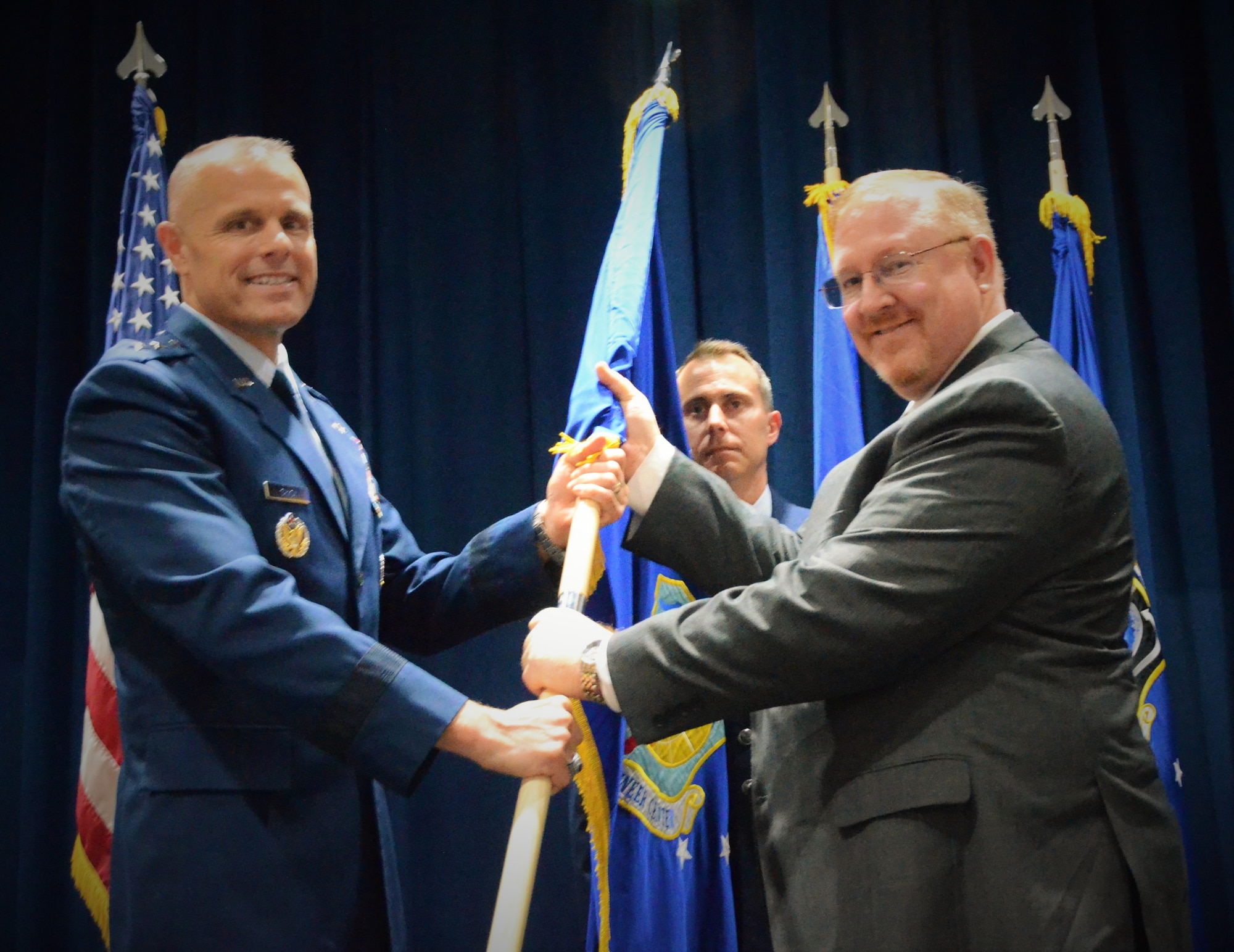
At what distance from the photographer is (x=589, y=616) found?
7.29ft

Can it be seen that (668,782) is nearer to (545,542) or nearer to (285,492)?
(545,542)

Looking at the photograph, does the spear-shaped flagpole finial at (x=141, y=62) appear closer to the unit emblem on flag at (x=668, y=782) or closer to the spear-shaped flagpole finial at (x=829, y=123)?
the spear-shaped flagpole finial at (x=829, y=123)

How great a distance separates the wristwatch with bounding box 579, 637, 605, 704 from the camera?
174 centimetres

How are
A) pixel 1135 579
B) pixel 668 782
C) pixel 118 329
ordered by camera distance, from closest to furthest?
pixel 668 782 → pixel 118 329 → pixel 1135 579

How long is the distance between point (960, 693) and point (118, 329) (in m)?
2.48

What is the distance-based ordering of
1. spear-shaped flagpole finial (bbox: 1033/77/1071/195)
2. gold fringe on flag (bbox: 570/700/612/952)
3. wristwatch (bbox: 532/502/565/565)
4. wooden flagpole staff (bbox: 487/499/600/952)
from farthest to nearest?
spear-shaped flagpole finial (bbox: 1033/77/1071/195)
wristwatch (bbox: 532/502/565/565)
gold fringe on flag (bbox: 570/700/612/952)
wooden flagpole staff (bbox: 487/499/600/952)

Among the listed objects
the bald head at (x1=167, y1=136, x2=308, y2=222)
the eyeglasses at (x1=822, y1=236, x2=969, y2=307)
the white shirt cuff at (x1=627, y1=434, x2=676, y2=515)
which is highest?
the bald head at (x1=167, y1=136, x2=308, y2=222)

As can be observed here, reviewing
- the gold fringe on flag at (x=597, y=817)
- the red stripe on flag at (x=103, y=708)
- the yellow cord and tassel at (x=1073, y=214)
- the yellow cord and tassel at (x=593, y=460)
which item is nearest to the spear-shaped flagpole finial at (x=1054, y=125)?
the yellow cord and tassel at (x=1073, y=214)

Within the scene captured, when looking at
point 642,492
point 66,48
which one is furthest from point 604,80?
point 642,492

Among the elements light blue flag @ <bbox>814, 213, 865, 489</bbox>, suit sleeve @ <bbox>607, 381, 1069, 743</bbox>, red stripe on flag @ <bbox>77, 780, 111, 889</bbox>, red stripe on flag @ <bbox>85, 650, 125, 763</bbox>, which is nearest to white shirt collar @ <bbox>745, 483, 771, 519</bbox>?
light blue flag @ <bbox>814, 213, 865, 489</bbox>

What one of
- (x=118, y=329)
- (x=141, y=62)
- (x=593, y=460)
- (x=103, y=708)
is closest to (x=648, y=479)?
(x=593, y=460)

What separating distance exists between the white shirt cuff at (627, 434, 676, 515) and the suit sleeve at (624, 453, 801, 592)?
1cm

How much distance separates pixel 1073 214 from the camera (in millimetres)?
3469

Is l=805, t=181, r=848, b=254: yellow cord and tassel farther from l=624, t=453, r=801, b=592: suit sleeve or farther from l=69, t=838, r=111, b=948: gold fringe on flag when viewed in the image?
l=69, t=838, r=111, b=948: gold fringe on flag
